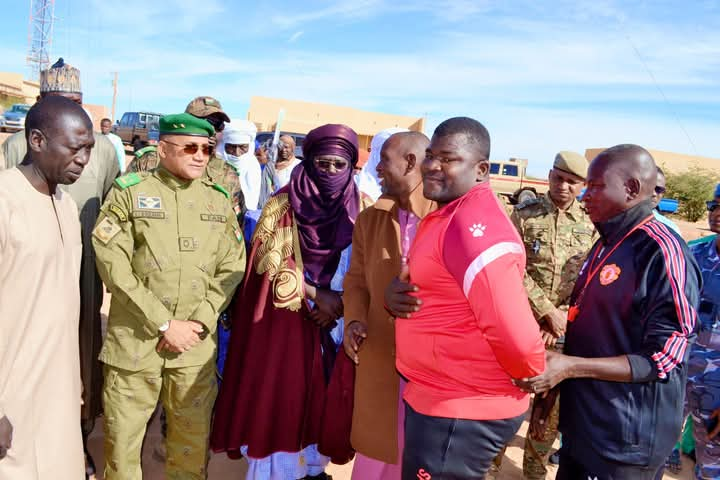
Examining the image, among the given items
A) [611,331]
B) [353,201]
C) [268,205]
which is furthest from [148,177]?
[611,331]

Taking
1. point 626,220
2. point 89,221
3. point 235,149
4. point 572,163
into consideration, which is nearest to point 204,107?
point 235,149

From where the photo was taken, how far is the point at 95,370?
3324 millimetres

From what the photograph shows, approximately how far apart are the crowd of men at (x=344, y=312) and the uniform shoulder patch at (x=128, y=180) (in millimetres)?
11

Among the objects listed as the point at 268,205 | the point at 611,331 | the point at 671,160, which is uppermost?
the point at 671,160

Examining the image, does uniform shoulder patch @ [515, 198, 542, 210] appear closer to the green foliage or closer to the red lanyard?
the red lanyard

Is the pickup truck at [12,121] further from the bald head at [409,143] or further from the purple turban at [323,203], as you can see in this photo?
the bald head at [409,143]

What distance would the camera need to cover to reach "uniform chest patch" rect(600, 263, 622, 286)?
199 centimetres

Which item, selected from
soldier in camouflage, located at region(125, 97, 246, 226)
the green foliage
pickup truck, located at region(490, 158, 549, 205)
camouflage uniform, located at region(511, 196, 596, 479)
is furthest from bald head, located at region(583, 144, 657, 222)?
the green foliage

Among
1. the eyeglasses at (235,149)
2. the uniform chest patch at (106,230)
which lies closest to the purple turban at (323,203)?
the uniform chest patch at (106,230)

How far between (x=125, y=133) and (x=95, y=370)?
23.3 m

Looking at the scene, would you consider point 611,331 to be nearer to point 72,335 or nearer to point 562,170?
point 562,170

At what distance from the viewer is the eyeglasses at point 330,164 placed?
2971 mm

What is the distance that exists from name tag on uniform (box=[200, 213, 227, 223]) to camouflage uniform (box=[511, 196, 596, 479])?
91.4 inches

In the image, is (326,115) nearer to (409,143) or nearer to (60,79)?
(60,79)
